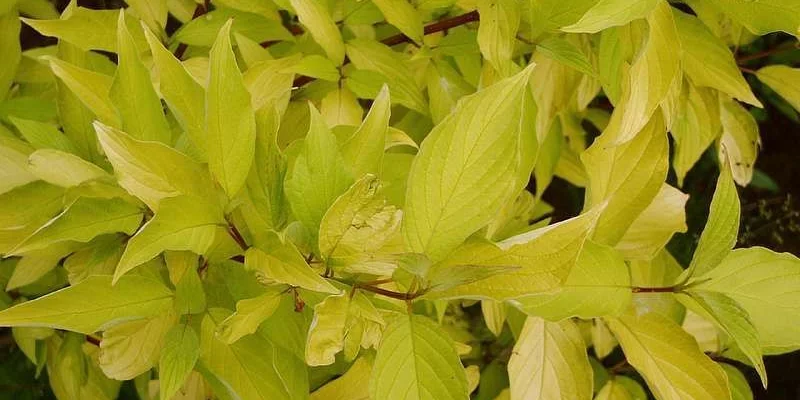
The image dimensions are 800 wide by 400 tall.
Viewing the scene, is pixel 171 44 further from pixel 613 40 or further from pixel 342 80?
pixel 613 40

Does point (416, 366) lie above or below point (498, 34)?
below

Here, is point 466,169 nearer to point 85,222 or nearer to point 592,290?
point 592,290

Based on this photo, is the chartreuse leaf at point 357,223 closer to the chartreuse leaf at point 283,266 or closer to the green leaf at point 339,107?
the chartreuse leaf at point 283,266

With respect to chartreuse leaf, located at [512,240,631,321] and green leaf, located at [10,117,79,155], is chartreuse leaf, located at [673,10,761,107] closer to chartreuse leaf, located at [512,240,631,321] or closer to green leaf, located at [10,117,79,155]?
chartreuse leaf, located at [512,240,631,321]

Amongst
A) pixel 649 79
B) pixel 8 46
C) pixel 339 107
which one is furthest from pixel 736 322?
pixel 8 46

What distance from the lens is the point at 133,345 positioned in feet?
2.08

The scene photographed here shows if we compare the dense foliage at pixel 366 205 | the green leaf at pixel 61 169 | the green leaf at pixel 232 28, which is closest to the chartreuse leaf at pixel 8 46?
the dense foliage at pixel 366 205

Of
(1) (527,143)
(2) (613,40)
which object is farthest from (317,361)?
(2) (613,40)

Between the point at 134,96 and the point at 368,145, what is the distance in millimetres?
169

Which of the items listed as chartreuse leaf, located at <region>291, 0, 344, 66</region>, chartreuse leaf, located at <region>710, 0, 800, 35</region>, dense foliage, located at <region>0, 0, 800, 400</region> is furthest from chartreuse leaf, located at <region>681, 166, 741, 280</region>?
chartreuse leaf, located at <region>291, 0, 344, 66</region>

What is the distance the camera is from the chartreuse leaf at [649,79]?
604 mm

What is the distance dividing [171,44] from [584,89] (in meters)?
0.43

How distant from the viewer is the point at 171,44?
834 millimetres

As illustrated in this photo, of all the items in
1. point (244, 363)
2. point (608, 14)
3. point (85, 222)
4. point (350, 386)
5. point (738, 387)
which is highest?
point (608, 14)
